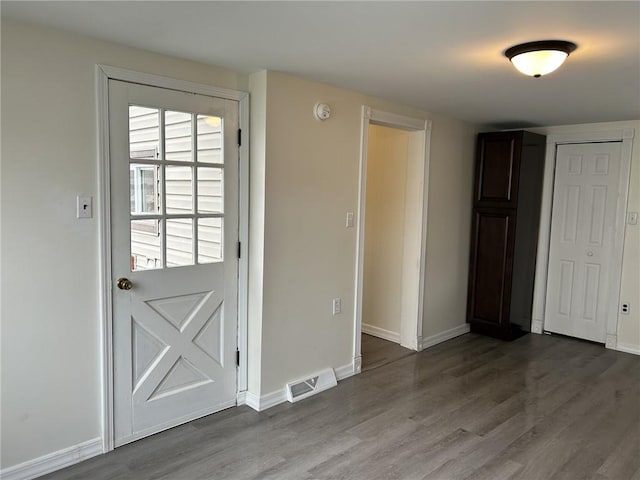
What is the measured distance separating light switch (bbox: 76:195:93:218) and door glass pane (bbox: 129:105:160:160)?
0.34m

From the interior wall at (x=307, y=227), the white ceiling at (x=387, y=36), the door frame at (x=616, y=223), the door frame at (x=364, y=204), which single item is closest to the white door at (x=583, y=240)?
the door frame at (x=616, y=223)

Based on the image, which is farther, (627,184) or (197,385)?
(627,184)

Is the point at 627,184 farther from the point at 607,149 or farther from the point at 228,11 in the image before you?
the point at 228,11

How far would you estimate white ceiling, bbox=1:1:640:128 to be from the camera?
1.95 meters

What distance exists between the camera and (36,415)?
2373mm

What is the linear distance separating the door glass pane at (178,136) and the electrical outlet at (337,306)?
1.50 metres

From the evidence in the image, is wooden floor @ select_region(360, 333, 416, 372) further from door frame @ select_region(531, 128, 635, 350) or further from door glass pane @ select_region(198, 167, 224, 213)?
door glass pane @ select_region(198, 167, 224, 213)

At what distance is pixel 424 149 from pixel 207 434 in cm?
288

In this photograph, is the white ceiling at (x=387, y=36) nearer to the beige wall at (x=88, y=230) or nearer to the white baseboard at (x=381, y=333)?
the beige wall at (x=88, y=230)

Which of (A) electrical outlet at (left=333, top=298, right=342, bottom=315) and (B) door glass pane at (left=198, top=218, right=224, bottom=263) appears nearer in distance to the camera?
(B) door glass pane at (left=198, top=218, right=224, bottom=263)

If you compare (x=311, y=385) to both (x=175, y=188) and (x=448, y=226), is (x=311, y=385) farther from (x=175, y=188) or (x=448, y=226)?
(x=448, y=226)

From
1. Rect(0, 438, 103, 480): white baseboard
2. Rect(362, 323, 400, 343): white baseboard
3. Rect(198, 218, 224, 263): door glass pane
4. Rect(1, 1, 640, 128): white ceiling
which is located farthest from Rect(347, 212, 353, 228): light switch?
Rect(0, 438, 103, 480): white baseboard

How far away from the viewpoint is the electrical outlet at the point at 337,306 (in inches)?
142

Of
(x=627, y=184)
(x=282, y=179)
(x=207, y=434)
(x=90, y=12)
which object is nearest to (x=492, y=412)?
(x=207, y=434)
